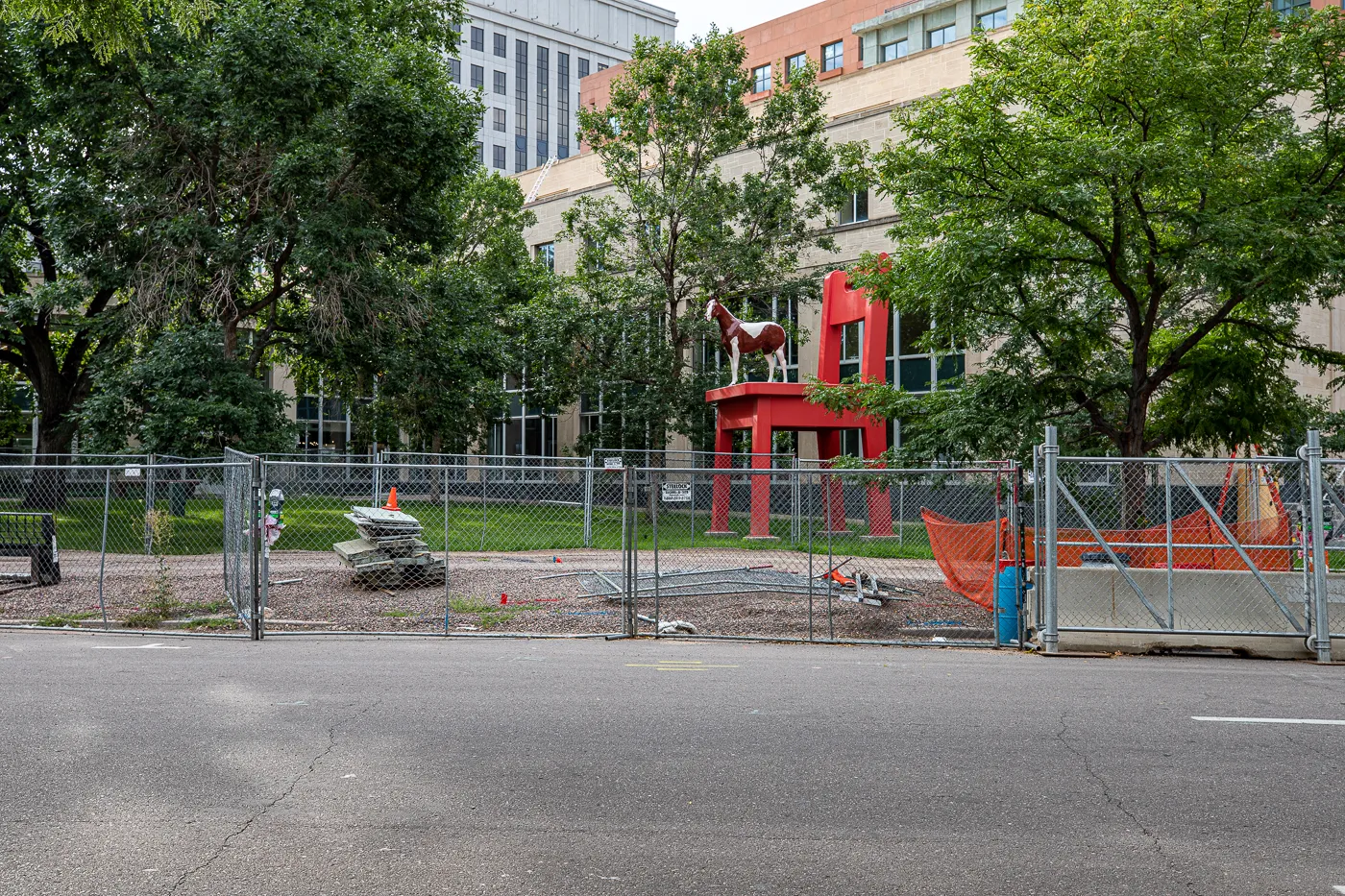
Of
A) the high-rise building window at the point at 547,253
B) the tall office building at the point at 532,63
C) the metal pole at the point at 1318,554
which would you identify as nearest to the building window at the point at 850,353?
the high-rise building window at the point at 547,253

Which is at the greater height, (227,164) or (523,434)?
(227,164)

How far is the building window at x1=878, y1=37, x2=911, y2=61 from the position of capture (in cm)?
5478

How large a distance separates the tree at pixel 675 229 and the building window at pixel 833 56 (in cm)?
2678

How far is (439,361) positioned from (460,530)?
6.88 m

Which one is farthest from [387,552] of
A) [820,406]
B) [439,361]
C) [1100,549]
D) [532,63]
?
[532,63]

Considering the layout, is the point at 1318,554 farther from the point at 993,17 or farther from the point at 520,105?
the point at 520,105

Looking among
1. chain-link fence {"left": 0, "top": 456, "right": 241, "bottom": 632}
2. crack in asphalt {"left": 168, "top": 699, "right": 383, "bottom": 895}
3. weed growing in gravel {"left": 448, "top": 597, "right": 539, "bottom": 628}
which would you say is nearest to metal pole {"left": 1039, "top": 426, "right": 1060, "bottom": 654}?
weed growing in gravel {"left": 448, "top": 597, "right": 539, "bottom": 628}

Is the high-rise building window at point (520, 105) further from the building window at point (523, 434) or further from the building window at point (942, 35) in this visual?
the building window at point (523, 434)

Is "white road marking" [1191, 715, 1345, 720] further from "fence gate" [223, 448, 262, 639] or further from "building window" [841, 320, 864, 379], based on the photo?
"building window" [841, 320, 864, 379]

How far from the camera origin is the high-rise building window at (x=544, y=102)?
87625 mm

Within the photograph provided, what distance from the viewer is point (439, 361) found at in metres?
28.5

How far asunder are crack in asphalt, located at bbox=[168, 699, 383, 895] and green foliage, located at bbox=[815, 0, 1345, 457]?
10654 mm

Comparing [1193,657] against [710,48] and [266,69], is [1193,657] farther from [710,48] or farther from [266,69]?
[710,48]

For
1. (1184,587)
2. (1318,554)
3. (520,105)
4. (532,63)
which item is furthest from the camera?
(532,63)
